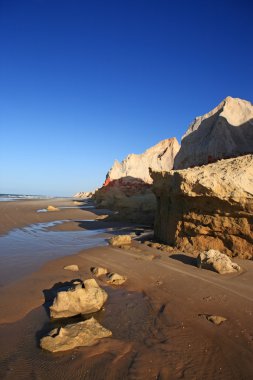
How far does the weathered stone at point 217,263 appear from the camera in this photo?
208 inches

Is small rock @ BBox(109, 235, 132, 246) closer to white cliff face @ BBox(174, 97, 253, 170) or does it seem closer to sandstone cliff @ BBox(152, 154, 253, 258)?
sandstone cliff @ BBox(152, 154, 253, 258)

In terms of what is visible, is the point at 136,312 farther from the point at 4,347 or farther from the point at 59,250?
the point at 59,250

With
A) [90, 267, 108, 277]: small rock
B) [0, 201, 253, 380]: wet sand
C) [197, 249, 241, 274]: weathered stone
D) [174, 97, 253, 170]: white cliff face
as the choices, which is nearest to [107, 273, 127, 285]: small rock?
[0, 201, 253, 380]: wet sand

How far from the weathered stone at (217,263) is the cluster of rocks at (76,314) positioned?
174cm

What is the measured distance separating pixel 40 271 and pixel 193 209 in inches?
148

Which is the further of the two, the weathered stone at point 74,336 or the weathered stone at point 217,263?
the weathered stone at point 217,263

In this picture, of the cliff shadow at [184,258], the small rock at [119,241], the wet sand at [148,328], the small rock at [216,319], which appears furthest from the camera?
the small rock at [119,241]

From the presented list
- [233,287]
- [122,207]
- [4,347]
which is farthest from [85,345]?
[122,207]

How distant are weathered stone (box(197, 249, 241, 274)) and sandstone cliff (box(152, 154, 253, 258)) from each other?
0.89 metres

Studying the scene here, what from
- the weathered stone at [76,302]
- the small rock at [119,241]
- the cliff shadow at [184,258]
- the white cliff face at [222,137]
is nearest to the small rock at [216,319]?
the weathered stone at [76,302]

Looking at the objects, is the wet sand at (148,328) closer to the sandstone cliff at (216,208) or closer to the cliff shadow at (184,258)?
the cliff shadow at (184,258)

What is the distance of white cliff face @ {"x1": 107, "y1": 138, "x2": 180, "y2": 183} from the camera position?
4409 cm

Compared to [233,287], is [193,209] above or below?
above

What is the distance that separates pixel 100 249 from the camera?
733 cm
